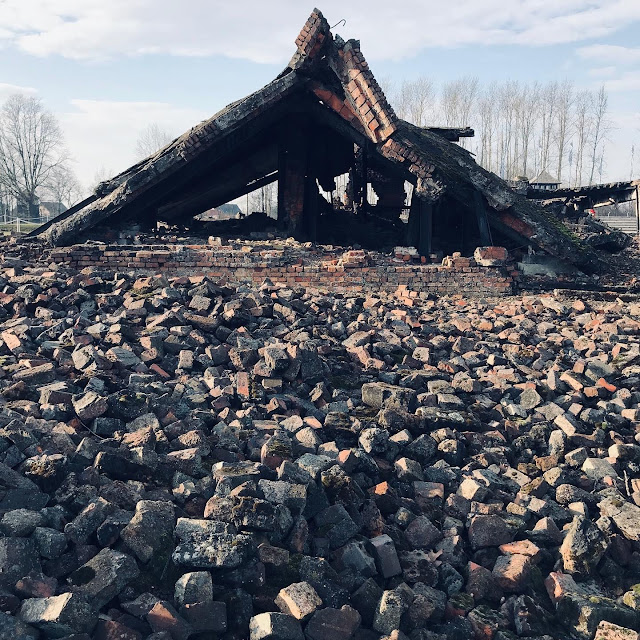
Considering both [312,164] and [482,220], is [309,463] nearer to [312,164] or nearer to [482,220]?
[482,220]

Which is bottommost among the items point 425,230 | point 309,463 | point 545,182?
point 309,463

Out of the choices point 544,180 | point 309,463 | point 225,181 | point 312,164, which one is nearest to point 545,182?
point 544,180

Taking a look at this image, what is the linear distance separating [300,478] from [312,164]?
911 centimetres

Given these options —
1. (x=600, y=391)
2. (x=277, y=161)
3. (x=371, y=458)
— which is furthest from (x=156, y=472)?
(x=277, y=161)

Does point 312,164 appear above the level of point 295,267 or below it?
above

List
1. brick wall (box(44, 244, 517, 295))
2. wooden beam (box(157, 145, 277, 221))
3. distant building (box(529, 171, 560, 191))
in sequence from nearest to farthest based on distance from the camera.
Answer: brick wall (box(44, 244, 517, 295)) < wooden beam (box(157, 145, 277, 221)) < distant building (box(529, 171, 560, 191))

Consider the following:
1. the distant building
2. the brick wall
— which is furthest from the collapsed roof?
the distant building

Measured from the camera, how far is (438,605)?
8.53 ft

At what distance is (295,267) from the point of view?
27.7 ft

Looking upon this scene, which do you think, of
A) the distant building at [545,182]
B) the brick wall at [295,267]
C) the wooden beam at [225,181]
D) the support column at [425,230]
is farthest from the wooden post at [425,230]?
the distant building at [545,182]

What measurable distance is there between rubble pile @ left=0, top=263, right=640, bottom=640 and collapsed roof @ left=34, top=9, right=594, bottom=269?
3.79 m

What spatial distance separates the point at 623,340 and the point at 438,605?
4.35 m

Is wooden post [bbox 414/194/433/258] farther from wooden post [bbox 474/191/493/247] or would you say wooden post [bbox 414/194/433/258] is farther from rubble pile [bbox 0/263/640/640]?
rubble pile [bbox 0/263/640/640]

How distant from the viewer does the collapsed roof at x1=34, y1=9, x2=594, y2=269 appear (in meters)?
8.73
